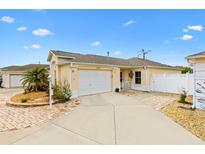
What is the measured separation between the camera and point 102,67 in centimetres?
1584

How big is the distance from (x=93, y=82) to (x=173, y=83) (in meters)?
7.77

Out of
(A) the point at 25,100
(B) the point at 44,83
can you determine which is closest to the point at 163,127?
(A) the point at 25,100

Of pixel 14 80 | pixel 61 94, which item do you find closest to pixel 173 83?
pixel 61 94

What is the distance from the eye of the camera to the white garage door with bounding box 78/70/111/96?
14.1 metres

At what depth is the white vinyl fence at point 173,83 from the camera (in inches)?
579

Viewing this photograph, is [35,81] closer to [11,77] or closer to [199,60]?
[199,60]

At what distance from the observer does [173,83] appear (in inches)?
639

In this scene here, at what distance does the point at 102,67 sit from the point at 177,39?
12173 millimetres

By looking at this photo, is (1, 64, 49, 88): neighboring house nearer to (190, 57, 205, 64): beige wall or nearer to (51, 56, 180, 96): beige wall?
(51, 56, 180, 96): beige wall

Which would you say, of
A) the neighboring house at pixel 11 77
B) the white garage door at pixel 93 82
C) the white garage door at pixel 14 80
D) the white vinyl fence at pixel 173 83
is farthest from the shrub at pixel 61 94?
the white garage door at pixel 14 80

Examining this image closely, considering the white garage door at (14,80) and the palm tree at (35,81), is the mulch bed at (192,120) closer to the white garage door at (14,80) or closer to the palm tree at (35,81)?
Answer: the palm tree at (35,81)

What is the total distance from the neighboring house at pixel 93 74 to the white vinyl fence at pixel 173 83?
732 millimetres

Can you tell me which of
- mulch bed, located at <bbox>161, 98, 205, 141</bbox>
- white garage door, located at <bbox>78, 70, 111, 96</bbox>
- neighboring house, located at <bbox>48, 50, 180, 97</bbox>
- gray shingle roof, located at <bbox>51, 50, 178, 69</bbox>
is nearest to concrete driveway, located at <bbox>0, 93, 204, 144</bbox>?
mulch bed, located at <bbox>161, 98, 205, 141</bbox>
